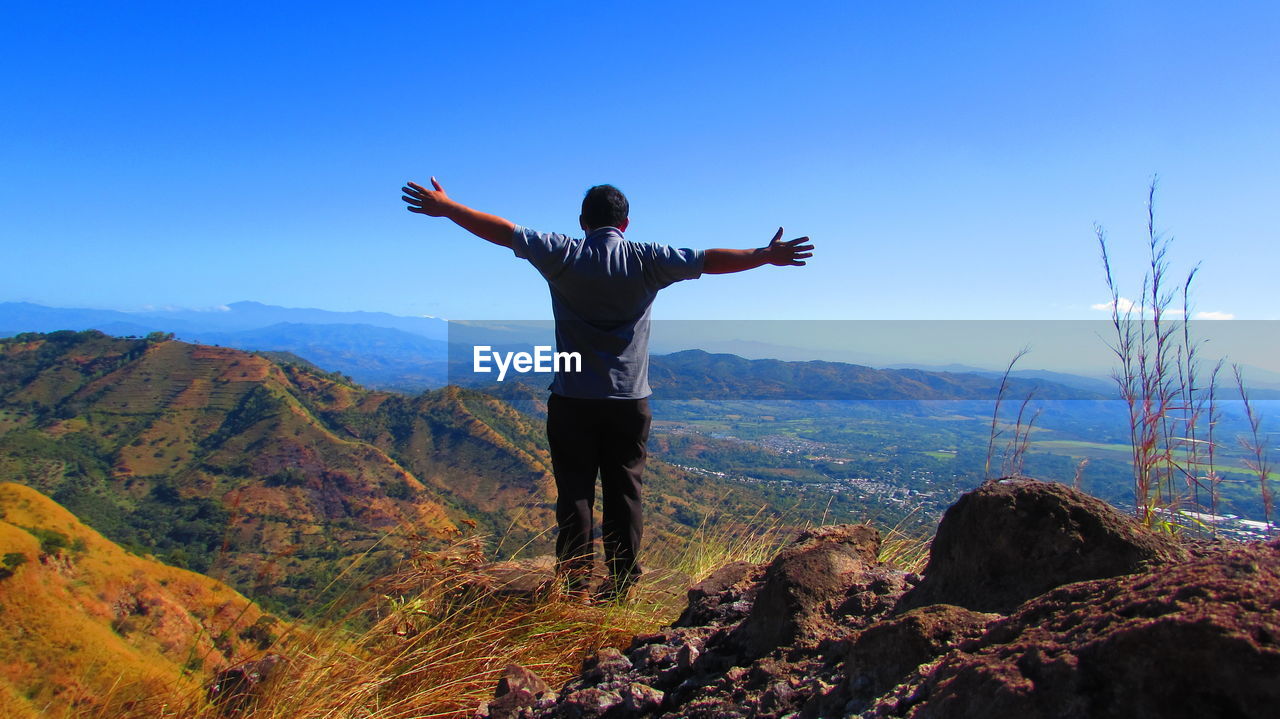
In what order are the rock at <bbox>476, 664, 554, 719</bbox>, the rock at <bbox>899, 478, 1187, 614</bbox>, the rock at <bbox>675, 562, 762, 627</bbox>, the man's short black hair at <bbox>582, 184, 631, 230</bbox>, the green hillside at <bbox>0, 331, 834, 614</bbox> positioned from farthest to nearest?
the green hillside at <bbox>0, 331, 834, 614</bbox>, the man's short black hair at <bbox>582, 184, 631, 230</bbox>, the rock at <bbox>675, 562, 762, 627</bbox>, the rock at <bbox>476, 664, 554, 719</bbox>, the rock at <bbox>899, 478, 1187, 614</bbox>

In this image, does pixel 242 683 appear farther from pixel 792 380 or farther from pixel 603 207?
pixel 792 380

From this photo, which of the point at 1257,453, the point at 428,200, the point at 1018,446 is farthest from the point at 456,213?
the point at 1257,453

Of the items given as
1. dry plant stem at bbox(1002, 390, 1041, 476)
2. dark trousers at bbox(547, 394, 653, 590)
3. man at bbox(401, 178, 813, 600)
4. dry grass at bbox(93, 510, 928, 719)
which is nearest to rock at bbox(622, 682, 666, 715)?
dry grass at bbox(93, 510, 928, 719)

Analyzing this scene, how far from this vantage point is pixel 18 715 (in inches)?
94.0

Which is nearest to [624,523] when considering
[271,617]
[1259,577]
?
[271,617]

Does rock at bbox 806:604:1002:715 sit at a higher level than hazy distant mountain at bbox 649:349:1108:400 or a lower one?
higher

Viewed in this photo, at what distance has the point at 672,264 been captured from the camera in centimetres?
320

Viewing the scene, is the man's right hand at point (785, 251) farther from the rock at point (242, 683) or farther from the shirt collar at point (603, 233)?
the rock at point (242, 683)

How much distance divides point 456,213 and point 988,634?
2646 millimetres

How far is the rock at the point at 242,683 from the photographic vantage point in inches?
86.8

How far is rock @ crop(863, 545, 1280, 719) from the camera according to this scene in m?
0.86

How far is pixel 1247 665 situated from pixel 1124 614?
271mm

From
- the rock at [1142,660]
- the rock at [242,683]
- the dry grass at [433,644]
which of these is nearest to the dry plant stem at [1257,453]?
the dry grass at [433,644]

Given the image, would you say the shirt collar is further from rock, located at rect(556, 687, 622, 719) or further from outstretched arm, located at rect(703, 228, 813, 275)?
rock, located at rect(556, 687, 622, 719)
